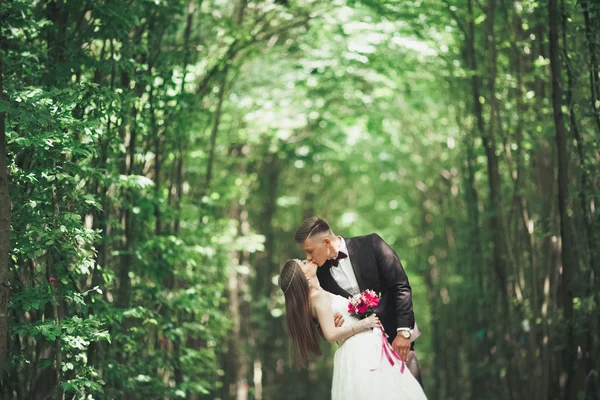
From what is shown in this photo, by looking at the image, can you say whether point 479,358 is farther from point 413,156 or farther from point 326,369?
point 326,369

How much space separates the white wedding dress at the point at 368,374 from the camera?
547 cm

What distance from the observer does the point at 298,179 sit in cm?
2359

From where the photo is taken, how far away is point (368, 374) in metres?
5.51

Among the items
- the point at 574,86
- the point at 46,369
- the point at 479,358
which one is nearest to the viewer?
the point at 46,369

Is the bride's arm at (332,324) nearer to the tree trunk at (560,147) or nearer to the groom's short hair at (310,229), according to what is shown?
the groom's short hair at (310,229)

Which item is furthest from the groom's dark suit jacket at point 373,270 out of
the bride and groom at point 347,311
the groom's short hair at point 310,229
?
the groom's short hair at point 310,229

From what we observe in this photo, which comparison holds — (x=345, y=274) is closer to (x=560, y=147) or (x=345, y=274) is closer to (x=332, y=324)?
(x=332, y=324)

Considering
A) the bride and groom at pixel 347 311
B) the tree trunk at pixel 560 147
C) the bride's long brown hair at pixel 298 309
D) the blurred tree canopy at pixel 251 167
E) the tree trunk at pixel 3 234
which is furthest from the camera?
the tree trunk at pixel 560 147

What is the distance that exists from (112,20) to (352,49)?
6437mm

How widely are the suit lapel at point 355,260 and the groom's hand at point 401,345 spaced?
448mm

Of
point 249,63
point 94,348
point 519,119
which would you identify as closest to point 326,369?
point 249,63

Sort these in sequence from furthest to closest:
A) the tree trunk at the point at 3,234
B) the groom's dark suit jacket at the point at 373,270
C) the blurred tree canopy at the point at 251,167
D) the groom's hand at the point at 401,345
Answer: the blurred tree canopy at the point at 251,167
the groom's dark suit jacket at the point at 373,270
the groom's hand at the point at 401,345
the tree trunk at the point at 3,234

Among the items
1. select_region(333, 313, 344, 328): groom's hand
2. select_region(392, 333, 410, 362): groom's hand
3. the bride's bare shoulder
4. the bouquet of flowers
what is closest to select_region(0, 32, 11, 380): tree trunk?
the bride's bare shoulder

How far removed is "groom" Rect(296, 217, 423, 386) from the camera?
577cm
